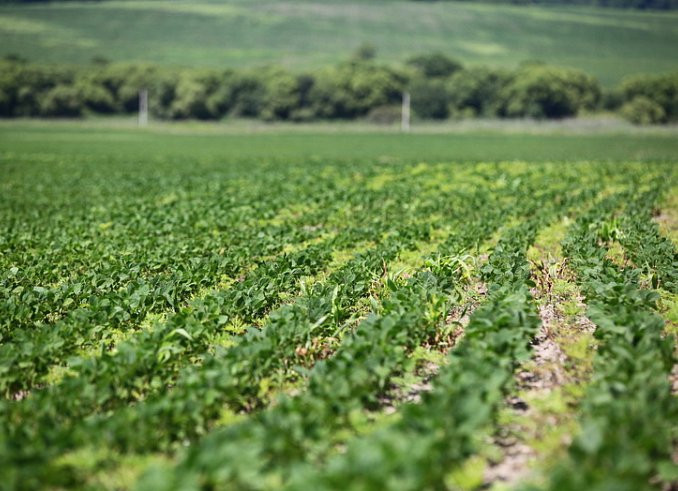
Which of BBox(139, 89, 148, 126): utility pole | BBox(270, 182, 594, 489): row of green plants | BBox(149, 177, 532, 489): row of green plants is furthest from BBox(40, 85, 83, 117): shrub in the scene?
BBox(270, 182, 594, 489): row of green plants

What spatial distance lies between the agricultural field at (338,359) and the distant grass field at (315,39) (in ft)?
474

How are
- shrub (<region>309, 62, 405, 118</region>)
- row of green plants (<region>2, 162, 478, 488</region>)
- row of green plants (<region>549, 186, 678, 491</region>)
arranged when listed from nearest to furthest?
row of green plants (<region>549, 186, 678, 491</region>)
row of green plants (<region>2, 162, 478, 488</region>)
shrub (<region>309, 62, 405, 118</region>)

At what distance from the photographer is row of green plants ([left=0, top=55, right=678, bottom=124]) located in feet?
361

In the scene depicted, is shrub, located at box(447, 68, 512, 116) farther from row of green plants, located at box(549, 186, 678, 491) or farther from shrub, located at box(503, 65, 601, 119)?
row of green plants, located at box(549, 186, 678, 491)

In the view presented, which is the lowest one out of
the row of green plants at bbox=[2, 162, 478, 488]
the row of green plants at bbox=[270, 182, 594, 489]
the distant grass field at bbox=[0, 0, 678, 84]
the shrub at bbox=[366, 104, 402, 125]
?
the row of green plants at bbox=[2, 162, 478, 488]

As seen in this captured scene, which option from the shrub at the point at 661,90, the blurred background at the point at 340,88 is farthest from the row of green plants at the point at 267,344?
the shrub at the point at 661,90

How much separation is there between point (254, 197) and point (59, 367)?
507 inches

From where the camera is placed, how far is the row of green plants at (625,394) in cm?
424

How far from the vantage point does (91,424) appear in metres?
4.90

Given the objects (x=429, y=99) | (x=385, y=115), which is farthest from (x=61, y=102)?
(x=429, y=99)

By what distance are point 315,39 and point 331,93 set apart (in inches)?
3105

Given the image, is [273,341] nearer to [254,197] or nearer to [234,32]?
[254,197]

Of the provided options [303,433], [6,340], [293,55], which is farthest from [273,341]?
[293,55]

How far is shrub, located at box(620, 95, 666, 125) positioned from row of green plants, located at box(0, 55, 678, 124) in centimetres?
34
